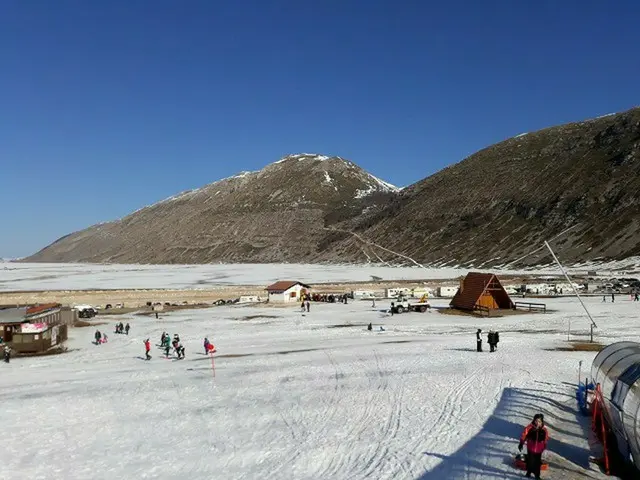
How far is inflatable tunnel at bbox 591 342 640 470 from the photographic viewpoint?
12.4m

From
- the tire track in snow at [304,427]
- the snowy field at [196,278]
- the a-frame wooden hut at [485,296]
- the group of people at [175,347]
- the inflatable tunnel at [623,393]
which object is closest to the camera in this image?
the inflatable tunnel at [623,393]

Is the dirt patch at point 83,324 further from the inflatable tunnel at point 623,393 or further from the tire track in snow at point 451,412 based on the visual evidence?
the inflatable tunnel at point 623,393

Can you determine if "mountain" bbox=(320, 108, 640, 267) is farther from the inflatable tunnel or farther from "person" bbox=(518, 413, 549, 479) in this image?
"person" bbox=(518, 413, 549, 479)

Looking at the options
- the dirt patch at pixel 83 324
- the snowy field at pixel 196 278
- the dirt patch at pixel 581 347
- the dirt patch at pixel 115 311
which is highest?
the snowy field at pixel 196 278

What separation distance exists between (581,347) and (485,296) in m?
23.4

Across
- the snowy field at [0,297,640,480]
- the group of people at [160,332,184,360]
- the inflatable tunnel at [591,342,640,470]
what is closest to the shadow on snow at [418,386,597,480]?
the snowy field at [0,297,640,480]

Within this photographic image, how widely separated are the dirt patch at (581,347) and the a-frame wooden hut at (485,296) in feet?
68.5

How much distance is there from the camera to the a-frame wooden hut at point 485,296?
54.1m

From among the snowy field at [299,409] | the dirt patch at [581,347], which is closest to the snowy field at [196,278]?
the snowy field at [299,409]

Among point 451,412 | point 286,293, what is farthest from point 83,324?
point 451,412

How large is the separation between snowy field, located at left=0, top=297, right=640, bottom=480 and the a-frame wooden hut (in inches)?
585

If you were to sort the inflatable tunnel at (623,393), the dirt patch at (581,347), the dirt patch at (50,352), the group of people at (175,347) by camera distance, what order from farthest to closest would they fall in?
the dirt patch at (50,352) → the group of people at (175,347) → the dirt patch at (581,347) → the inflatable tunnel at (623,393)

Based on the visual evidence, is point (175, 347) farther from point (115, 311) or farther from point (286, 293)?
point (286, 293)

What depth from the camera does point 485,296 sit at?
54656 mm
